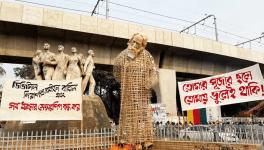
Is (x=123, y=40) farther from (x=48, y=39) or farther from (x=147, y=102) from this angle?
(x=147, y=102)

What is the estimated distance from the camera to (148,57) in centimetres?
888

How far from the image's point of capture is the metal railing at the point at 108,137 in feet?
24.4

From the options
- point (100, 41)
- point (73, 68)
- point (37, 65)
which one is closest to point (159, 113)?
point (100, 41)

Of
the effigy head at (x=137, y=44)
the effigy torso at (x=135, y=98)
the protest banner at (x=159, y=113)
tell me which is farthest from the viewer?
the protest banner at (x=159, y=113)

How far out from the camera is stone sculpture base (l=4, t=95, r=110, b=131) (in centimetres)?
991

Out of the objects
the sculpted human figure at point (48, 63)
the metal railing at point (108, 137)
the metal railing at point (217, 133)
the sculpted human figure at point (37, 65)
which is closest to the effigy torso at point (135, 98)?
the metal railing at point (108, 137)

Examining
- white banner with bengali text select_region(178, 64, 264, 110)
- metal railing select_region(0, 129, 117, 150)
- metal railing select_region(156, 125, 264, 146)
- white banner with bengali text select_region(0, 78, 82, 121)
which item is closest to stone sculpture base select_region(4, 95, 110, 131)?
metal railing select_region(0, 129, 117, 150)

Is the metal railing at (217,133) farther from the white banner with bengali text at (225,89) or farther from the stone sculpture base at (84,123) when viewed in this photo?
the stone sculpture base at (84,123)

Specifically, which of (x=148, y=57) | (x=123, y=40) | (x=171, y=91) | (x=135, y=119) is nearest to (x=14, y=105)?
(x=135, y=119)

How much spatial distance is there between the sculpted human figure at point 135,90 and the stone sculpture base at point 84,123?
4.96ft

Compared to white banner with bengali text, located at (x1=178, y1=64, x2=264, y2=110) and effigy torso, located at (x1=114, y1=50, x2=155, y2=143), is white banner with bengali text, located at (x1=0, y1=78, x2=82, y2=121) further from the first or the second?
white banner with bengali text, located at (x1=178, y1=64, x2=264, y2=110)

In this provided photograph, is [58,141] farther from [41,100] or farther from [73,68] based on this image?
[73,68]

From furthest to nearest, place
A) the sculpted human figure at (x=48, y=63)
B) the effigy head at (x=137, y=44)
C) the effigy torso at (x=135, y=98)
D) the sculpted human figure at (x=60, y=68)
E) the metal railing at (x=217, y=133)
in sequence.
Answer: the sculpted human figure at (x=60, y=68) < the sculpted human figure at (x=48, y=63) < the effigy head at (x=137, y=44) < the effigy torso at (x=135, y=98) < the metal railing at (x=217, y=133)

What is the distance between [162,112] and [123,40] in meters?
4.96
